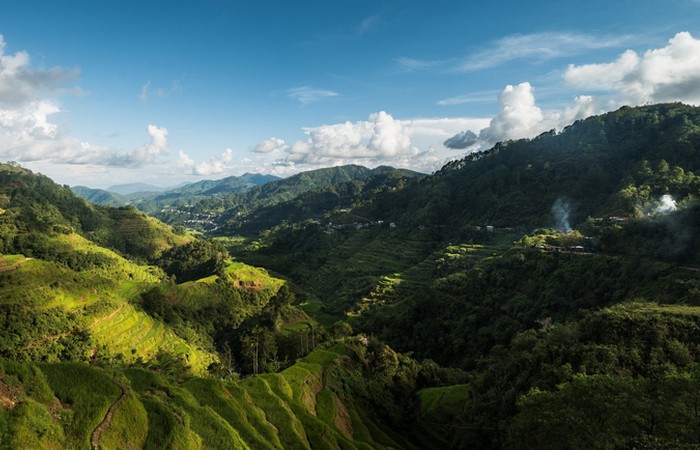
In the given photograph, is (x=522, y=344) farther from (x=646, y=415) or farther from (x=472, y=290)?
(x=472, y=290)

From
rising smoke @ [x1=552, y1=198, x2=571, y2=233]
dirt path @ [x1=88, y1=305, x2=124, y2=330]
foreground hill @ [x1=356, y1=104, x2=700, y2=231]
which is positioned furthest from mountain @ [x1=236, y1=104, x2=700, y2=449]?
dirt path @ [x1=88, y1=305, x2=124, y2=330]

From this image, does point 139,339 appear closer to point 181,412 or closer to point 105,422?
point 181,412

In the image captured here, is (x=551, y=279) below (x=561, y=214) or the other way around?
below

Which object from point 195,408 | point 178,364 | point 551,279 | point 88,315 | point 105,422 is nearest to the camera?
point 105,422

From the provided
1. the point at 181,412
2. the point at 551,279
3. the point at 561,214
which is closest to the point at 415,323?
the point at 551,279

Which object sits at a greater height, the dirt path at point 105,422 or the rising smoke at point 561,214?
the dirt path at point 105,422

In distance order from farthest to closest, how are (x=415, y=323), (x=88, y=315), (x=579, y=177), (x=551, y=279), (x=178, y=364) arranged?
(x=579, y=177) → (x=415, y=323) → (x=88, y=315) → (x=551, y=279) → (x=178, y=364)

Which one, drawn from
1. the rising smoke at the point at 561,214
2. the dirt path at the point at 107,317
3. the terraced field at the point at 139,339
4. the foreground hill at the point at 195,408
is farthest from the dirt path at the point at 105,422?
the rising smoke at the point at 561,214

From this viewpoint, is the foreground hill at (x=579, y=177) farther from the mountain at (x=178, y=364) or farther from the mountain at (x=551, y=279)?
the mountain at (x=178, y=364)
